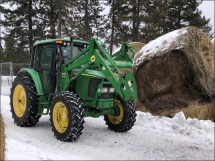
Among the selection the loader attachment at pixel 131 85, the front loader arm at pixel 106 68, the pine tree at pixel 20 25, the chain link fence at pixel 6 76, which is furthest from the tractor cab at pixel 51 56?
the pine tree at pixel 20 25

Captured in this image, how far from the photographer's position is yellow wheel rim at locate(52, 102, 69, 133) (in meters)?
5.05

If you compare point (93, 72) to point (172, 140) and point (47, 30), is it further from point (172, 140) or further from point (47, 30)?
point (47, 30)

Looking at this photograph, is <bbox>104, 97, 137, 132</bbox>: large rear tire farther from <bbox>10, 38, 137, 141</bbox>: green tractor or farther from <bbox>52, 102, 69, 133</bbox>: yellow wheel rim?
<bbox>52, 102, 69, 133</bbox>: yellow wheel rim

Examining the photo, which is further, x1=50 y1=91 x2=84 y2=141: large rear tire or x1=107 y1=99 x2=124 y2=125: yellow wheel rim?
x1=107 y1=99 x2=124 y2=125: yellow wheel rim

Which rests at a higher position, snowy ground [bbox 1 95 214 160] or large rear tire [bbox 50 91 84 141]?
large rear tire [bbox 50 91 84 141]

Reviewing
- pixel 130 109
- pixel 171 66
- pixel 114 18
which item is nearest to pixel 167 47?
pixel 171 66

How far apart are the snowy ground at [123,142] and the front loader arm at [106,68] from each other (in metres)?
1.14

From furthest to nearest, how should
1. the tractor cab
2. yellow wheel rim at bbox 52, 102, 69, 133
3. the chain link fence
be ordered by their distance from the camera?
1. the chain link fence
2. the tractor cab
3. yellow wheel rim at bbox 52, 102, 69, 133

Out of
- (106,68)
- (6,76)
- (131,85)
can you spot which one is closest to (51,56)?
(106,68)

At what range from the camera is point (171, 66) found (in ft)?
12.5

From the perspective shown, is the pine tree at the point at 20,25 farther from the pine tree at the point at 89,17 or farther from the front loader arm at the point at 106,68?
the front loader arm at the point at 106,68

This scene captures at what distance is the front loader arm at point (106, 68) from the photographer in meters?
4.22

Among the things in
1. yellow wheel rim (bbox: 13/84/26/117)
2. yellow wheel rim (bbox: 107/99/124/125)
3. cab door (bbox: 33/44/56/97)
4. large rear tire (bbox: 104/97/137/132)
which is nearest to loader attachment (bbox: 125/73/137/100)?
large rear tire (bbox: 104/97/137/132)

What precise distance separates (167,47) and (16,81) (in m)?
4.34
